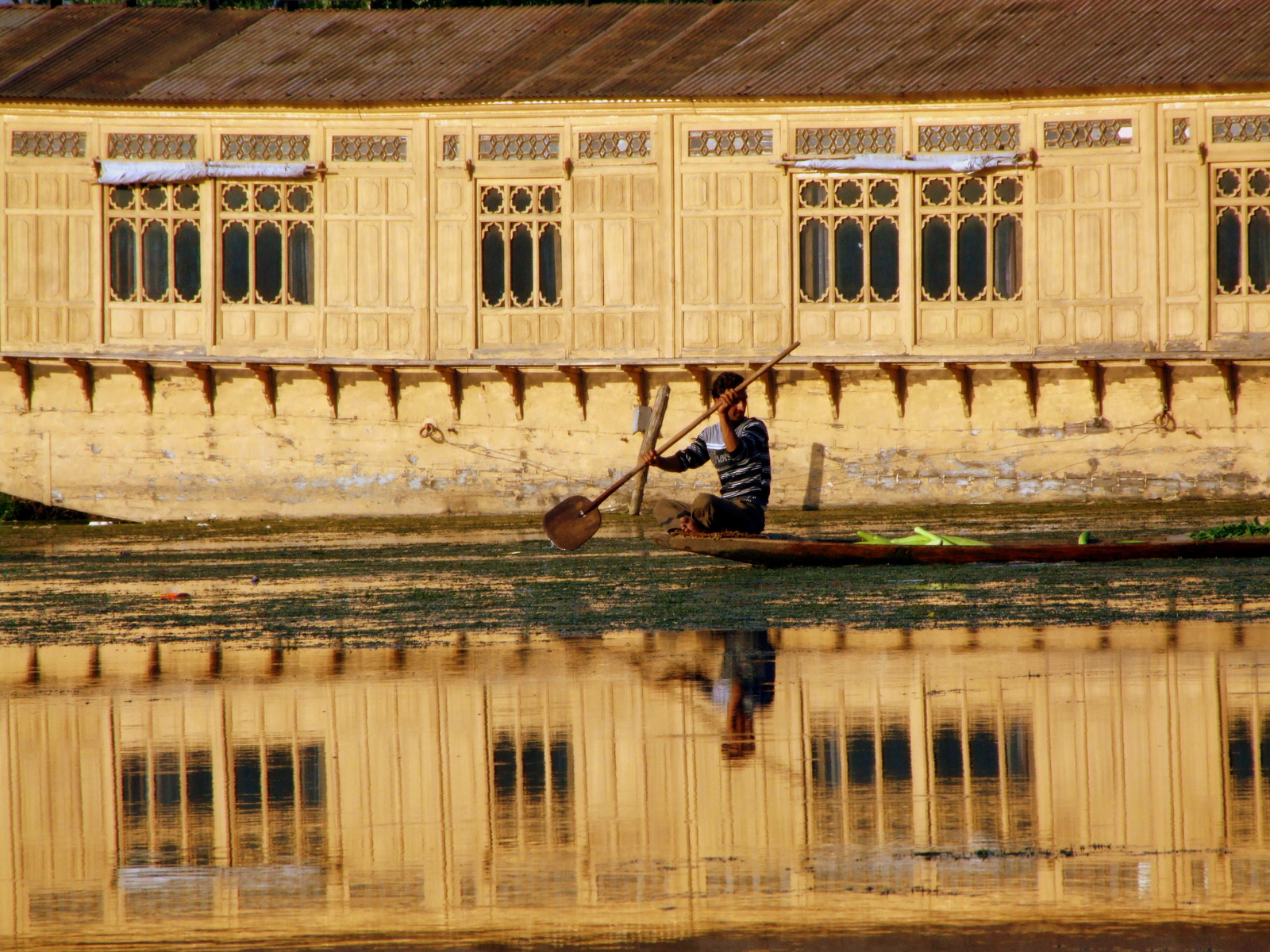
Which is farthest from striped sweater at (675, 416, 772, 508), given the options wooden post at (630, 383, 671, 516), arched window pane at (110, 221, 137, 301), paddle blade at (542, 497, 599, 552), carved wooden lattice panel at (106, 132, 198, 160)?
arched window pane at (110, 221, 137, 301)

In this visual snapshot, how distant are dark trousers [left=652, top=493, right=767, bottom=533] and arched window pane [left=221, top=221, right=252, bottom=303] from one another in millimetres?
11007

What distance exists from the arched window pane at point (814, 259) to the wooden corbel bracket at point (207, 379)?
785 centimetres

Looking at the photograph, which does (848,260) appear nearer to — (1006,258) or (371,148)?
(1006,258)

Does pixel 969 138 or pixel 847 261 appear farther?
pixel 847 261

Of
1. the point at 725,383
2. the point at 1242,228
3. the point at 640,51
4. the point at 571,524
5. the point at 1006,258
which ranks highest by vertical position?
the point at 640,51

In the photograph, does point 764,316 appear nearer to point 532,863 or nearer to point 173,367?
point 173,367

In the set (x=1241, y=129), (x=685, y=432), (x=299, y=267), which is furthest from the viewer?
(x=299, y=267)

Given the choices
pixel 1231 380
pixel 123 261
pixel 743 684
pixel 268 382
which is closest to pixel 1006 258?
pixel 1231 380

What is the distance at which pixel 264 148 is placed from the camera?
79.3 ft

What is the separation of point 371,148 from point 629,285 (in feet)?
12.5

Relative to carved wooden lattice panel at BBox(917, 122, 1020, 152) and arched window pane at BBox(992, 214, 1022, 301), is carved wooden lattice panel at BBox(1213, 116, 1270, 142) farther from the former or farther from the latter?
arched window pane at BBox(992, 214, 1022, 301)

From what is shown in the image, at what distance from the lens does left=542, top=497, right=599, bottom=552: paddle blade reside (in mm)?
16969

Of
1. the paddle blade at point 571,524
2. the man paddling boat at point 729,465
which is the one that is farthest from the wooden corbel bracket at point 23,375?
the man paddling boat at point 729,465

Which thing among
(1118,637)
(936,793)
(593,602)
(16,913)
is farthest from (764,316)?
(16,913)
